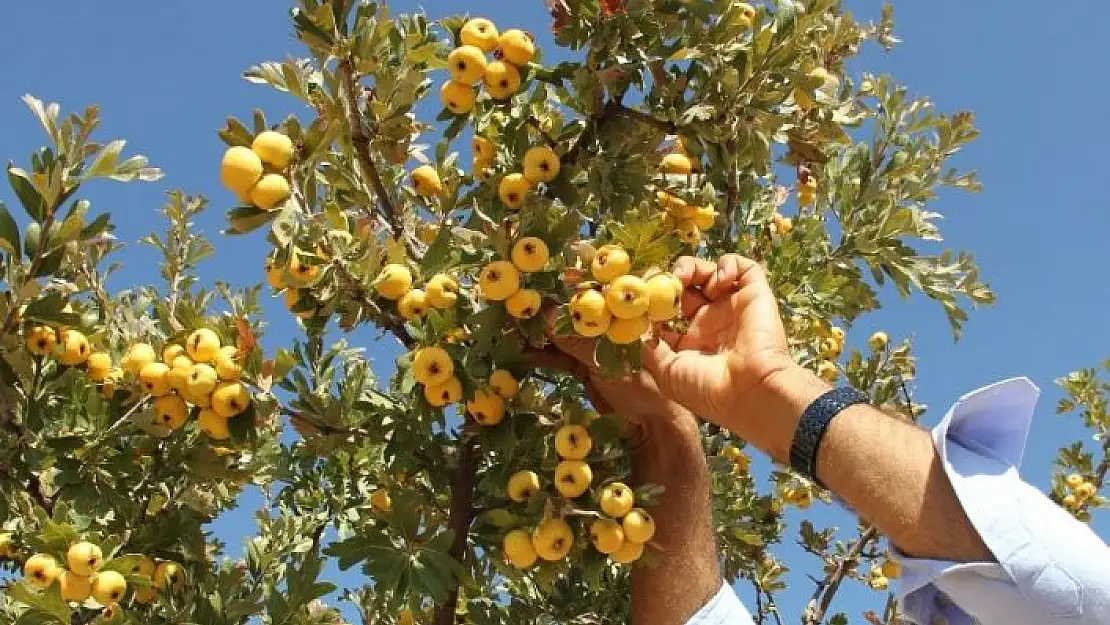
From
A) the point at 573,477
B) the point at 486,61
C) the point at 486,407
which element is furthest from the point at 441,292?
the point at 486,61

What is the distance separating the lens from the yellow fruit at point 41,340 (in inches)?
125

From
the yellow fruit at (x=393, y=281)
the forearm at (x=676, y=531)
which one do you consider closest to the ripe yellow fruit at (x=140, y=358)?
the yellow fruit at (x=393, y=281)

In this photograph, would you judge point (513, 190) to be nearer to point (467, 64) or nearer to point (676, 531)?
point (467, 64)

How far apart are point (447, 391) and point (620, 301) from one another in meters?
0.67

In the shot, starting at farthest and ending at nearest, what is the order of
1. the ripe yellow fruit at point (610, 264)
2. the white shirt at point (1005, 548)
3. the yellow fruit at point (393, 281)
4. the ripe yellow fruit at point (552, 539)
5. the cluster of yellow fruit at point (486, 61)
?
1. the cluster of yellow fruit at point (486, 61)
2. the yellow fruit at point (393, 281)
3. the ripe yellow fruit at point (552, 539)
4. the ripe yellow fruit at point (610, 264)
5. the white shirt at point (1005, 548)

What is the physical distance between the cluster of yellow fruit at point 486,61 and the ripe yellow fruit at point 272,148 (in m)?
0.76

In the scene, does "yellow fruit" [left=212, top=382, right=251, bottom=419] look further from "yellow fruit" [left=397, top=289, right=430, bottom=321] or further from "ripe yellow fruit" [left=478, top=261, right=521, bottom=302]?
"ripe yellow fruit" [left=478, top=261, right=521, bottom=302]

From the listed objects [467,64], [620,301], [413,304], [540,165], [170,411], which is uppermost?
[467,64]

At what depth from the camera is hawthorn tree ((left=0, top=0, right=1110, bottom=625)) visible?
2502 mm

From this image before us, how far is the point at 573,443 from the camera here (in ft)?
8.39

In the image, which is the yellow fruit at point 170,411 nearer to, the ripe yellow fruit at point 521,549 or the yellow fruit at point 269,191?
the yellow fruit at point 269,191

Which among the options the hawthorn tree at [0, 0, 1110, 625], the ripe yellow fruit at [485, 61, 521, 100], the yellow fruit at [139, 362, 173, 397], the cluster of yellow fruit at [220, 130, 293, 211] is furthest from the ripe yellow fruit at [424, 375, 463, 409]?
the ripe yellow fruit at [485, 61, 521, 100]

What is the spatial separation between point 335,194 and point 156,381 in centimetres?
80

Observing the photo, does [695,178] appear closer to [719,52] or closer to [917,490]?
[719,52]
